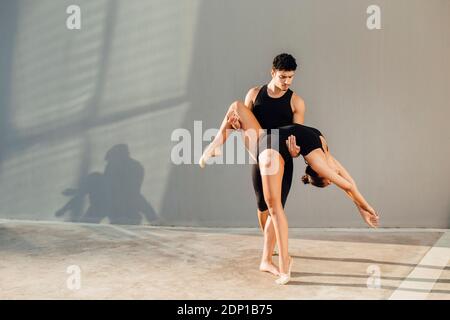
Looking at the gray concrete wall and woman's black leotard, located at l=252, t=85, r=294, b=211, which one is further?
the gray concrete wall

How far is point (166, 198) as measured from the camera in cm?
590

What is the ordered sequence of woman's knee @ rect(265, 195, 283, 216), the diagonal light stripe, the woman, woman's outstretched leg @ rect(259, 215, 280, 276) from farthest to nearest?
woman's outstretched leg @ rect(259, 215, 280, 276) → woman's knee @ rect(265, 195, 283, 216) → the woman → the diagonal light stripe

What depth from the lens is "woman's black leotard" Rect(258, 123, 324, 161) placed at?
3799 millimetres

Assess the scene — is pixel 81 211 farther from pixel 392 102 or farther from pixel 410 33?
pixel 410 33

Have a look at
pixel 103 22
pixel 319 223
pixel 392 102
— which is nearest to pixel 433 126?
pixel 392 102

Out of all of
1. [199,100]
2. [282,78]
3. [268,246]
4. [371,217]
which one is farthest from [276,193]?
[199,100]

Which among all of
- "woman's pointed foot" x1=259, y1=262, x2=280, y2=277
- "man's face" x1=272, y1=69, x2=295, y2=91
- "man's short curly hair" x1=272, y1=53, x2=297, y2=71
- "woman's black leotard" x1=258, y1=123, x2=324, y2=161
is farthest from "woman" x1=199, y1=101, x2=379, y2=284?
"man's short curly hair" x1=272, y1=53, x2=297, y2=71

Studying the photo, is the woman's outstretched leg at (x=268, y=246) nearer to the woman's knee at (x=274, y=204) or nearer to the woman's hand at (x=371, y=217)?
the woman's knee at (x=274, y=204)

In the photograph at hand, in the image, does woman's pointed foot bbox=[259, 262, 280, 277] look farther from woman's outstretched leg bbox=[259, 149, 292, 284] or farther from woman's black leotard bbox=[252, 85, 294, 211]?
woman's black leotard bbox=[252, 85, 294, 211]

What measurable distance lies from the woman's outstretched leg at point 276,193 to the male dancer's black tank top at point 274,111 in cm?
24

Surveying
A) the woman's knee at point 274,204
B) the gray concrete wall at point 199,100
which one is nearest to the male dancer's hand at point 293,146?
the woman's knee at point 274,204

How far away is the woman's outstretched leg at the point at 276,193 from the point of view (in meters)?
3.85

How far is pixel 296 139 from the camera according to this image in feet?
12.5

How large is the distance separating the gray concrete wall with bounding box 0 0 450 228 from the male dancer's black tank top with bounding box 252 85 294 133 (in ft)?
5.65
